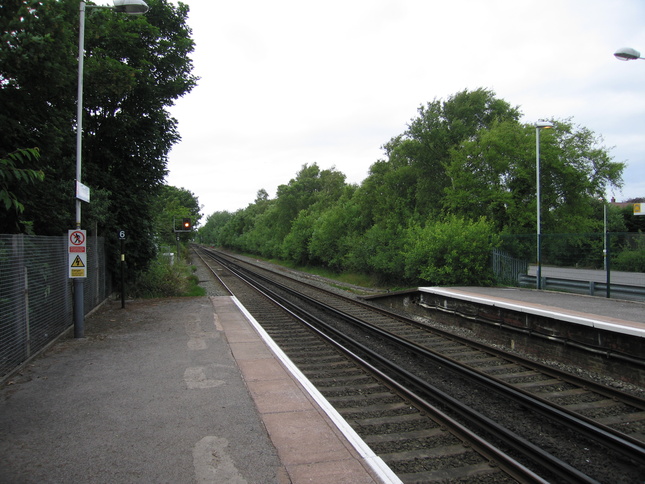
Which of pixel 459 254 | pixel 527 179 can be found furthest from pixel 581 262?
pixel 527 179

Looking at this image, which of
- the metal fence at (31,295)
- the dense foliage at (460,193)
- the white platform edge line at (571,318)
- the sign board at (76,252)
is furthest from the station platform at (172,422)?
the dense foliage at (460,193)

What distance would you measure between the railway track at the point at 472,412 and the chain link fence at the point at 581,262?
5.58 m

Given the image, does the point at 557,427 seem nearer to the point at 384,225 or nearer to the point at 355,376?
the point at 355,376

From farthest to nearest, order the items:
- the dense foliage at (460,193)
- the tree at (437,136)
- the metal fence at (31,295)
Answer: the tree at (437,136), the dense foliage at (460,193), the metal fence at (31,295)

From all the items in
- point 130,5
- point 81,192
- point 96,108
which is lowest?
point 81,192

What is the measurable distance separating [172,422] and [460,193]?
819 inches

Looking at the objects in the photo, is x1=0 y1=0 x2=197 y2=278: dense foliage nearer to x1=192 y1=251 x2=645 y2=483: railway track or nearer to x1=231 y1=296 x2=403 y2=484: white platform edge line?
x1=231 y1=296 x2=403 y2=484: white platform edge line

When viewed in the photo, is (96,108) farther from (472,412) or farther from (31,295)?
(472,412)

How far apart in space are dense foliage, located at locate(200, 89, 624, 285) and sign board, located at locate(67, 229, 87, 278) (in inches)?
484

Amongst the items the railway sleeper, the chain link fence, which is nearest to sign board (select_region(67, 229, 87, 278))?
the railway sleeper

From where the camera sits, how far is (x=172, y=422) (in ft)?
16.1

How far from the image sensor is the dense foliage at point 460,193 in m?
17.5

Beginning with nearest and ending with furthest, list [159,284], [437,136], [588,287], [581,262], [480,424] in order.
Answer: [480,424]
[588,287]
[581,262]
[159,284]
[437,136]

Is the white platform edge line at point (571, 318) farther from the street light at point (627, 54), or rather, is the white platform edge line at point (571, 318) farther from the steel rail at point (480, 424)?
the street light at point (627, 54)
